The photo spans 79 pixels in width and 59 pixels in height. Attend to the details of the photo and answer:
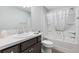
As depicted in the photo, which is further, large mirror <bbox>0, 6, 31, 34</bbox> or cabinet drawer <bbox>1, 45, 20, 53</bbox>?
large mirror <bbox>0, 6, 31, 34</bbox>

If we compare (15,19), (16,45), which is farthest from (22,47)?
(15,19)

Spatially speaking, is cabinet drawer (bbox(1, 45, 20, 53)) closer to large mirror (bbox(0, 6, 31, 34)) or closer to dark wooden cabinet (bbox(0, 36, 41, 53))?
dark wooden cabinet (bbox(0, 36, 41, 53))

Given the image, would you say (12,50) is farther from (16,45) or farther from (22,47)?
(22,47)

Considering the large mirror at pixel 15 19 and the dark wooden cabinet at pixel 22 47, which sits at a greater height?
the large mirror at pixel 15 19

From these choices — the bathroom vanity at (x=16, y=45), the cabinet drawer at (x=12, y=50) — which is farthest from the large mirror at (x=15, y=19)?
the cabinet drawer at (x=12, y=50)

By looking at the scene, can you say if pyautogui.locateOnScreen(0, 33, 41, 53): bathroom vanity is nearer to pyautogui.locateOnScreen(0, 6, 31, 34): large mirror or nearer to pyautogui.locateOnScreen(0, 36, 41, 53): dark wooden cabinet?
pyautogui.locateOnScreen(0, 36, 41, 53): dark wooden cabinet

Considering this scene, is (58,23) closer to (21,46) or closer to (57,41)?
(57,41)

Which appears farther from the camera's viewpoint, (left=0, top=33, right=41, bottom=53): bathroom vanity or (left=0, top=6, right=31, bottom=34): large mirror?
(left=0, top=6, right=31, bottom=34): large mirror

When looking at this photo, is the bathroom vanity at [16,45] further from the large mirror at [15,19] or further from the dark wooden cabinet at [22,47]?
the large mirror at [15,19]

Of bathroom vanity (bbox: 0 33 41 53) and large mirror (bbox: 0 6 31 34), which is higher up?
large mirror (bbox: 0 6 31 34)

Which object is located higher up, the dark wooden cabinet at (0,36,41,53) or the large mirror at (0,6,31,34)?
the large mirror at (0,6,31,34)

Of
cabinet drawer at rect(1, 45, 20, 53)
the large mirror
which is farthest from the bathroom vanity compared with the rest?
the large mirror

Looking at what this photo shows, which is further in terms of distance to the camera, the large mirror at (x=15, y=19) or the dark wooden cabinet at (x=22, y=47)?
the large mirror at (x=15, y=19)

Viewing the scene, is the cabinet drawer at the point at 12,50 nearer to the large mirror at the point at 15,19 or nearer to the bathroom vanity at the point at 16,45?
the bathroom vanity at the point at 16,45
